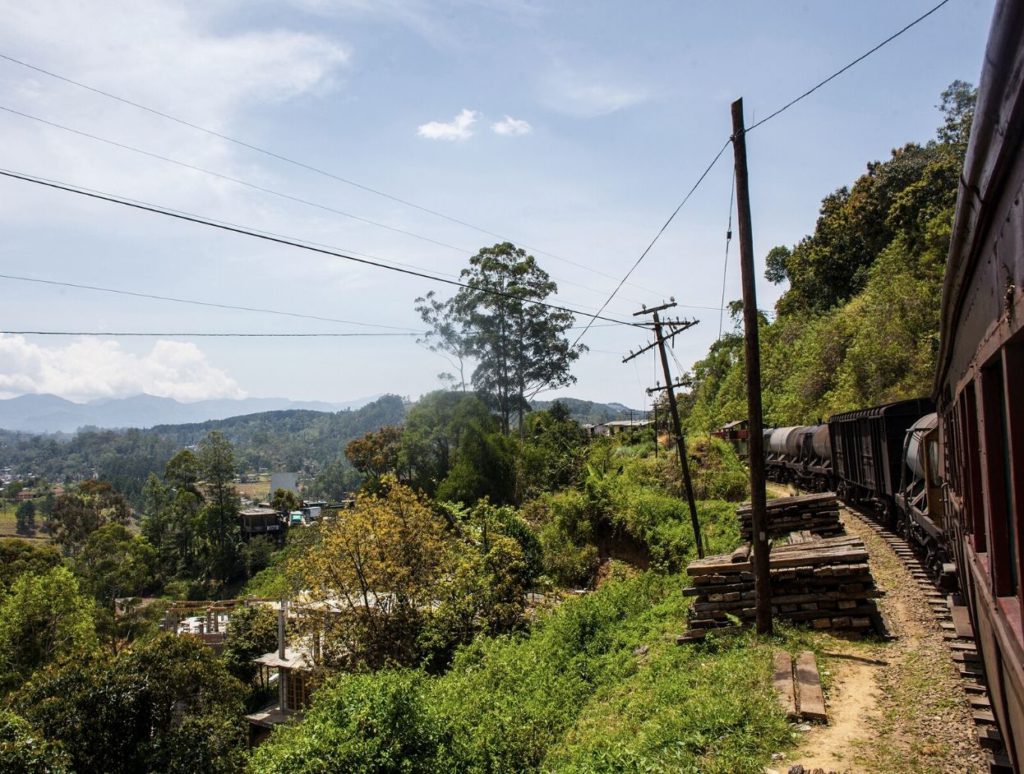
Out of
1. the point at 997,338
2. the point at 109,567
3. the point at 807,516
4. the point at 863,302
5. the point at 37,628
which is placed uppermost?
the point at 863,302

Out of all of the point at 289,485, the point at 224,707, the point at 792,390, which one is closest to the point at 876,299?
the point at 792,390

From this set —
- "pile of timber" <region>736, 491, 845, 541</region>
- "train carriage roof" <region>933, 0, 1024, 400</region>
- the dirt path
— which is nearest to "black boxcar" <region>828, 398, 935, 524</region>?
"pile of timber" <region>736, 491, 845, 541</region>

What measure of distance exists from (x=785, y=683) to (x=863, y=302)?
3388 cm

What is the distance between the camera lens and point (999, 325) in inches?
113

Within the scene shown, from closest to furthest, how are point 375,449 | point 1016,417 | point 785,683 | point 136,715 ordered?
1. point 1016,417
2. point 785,683
3. point 136,715
4. point 375,449

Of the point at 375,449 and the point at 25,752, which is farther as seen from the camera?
the point at 375,449

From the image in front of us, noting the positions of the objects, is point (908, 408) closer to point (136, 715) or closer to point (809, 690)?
point (809, 690)

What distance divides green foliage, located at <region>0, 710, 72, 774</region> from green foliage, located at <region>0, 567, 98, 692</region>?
13.8 meters

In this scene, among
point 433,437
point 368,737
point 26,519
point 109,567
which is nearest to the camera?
point 368,737

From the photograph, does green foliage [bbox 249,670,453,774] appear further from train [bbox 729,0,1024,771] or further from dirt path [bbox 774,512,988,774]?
train [bbox 729,0,1024,771]

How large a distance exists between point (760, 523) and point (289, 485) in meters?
138

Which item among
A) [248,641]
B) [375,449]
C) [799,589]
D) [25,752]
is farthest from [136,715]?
[375,449]

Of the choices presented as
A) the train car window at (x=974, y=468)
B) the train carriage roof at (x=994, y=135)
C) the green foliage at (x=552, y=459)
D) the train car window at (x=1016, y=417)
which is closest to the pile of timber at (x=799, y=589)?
the train car window at (x=974, y=468)

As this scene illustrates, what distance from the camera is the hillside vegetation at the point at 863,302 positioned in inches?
1192
